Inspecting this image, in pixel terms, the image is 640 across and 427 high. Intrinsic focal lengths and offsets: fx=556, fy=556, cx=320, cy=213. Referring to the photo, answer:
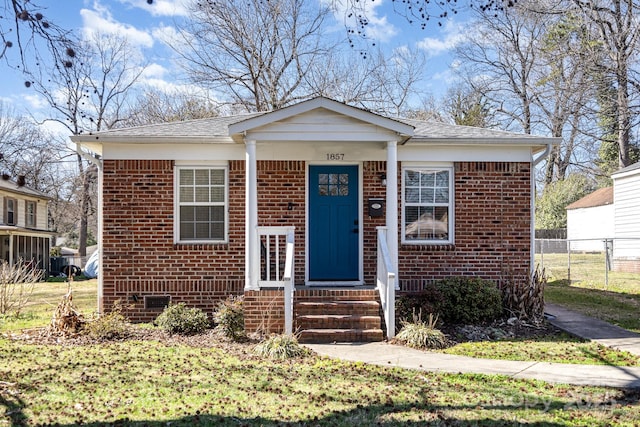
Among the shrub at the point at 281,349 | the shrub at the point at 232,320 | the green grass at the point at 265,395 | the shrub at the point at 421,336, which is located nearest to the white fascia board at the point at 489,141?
the shrub at the point at 421,336

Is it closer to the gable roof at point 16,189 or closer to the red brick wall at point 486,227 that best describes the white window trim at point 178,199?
the red brick wall at point 486,227

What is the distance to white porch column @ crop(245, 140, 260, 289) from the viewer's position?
9.44 m

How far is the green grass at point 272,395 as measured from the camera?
518cm

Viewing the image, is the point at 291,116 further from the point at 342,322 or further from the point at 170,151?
the point at 342,322

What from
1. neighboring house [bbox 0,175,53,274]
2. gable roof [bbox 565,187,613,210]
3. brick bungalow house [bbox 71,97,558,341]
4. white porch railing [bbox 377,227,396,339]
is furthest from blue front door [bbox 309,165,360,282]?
gable roof [bbox 565,187,613,210]

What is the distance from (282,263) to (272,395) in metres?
5.09

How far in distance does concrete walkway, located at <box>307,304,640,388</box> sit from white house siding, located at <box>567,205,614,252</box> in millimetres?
24230

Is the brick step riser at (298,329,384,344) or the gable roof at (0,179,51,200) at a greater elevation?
the gable roof at (0,179,51,200)

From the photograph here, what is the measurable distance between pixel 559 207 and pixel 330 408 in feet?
122

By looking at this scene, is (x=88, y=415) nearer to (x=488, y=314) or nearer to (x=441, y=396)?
(x=441, y=396)

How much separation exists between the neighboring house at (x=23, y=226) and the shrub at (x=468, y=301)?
20714 mm

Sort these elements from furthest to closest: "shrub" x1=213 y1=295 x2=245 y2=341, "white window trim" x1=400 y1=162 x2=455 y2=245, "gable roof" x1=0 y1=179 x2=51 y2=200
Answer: "gable roof" x1=0 y1=179 x2=51 y2=200, "white window trim" x1=400 y1=162 x2=455 y2=245, "shrub" x1=213 y1=295 x2=245 y2=341

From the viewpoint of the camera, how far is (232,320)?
9039mm

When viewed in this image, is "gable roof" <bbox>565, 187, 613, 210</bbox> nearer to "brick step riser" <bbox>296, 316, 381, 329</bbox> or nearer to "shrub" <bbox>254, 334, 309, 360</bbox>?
"brick step riser" <bbox>296, 316, 381, 329</bbox>
